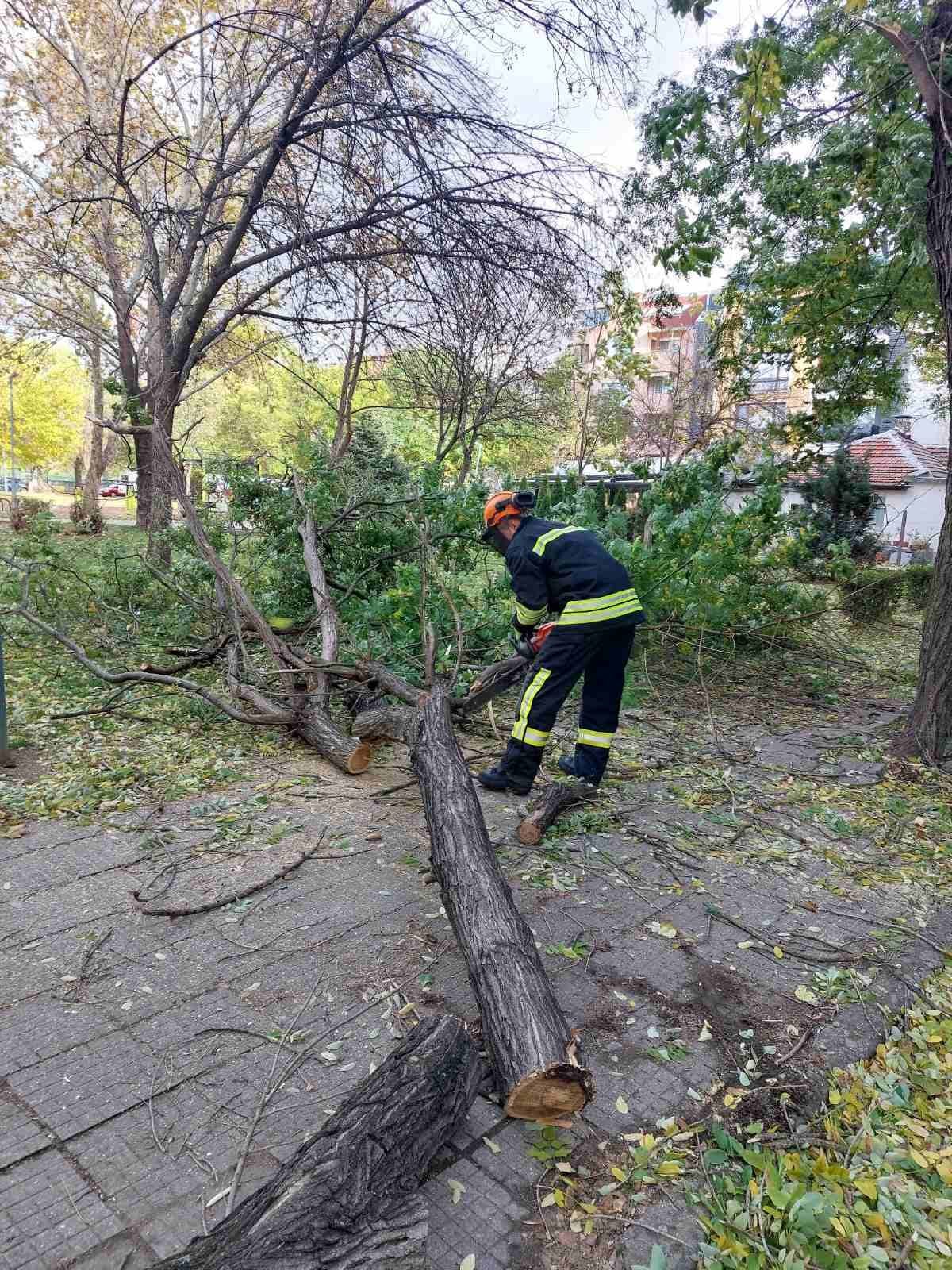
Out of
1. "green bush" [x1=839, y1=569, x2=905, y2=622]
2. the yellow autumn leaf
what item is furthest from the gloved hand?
"green bush" [x1=839, y1=569, x2=905, y2=622]

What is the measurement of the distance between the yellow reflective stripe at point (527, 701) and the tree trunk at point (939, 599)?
8.39 ft

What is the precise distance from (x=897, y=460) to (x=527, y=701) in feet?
100

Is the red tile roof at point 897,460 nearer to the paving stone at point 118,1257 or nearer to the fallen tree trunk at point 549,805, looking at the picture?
the fallen tree trunk at point 549,805

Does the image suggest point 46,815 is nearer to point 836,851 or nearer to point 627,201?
point 836,851

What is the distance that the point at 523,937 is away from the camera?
2.73m

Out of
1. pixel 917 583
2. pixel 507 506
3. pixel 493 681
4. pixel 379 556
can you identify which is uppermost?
pixel 507 506

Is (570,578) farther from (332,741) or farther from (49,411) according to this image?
(49,411)

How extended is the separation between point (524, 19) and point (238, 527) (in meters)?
4.64

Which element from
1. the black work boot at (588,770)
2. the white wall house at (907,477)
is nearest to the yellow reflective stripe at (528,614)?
the black work boot at (588,770)

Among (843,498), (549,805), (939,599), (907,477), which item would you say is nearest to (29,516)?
(549,805)

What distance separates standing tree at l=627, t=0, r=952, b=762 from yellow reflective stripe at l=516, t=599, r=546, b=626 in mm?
2531

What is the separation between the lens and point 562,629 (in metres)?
4.49

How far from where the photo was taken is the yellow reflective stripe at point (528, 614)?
4.68 metres

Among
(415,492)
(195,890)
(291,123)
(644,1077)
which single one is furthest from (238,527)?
(644,1077)
